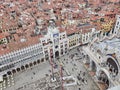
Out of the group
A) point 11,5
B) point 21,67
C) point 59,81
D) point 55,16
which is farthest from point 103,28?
point 11,5

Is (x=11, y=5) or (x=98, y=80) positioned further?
(x=11, y=5)

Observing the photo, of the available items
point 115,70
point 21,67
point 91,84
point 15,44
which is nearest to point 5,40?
point 15,44

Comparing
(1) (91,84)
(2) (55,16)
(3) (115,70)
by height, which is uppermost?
(2) (55,16)

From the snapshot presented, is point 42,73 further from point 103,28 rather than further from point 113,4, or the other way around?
point 113,4

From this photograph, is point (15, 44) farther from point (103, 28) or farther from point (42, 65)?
point (103, 28)

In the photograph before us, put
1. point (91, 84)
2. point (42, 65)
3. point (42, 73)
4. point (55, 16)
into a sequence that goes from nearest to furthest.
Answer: point (91, 84) < point (42, 73) < point (42, 65) < point (55, 16)

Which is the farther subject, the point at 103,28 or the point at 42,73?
the point at 103,28

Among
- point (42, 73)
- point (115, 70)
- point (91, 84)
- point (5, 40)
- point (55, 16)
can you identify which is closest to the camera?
point (115, 70)

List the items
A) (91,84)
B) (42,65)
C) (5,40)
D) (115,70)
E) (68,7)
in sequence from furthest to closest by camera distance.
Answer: (68,7)
(5,40)
(42,65)
(91,84)
(115,70)

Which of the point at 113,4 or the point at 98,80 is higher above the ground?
the point at 113,4
